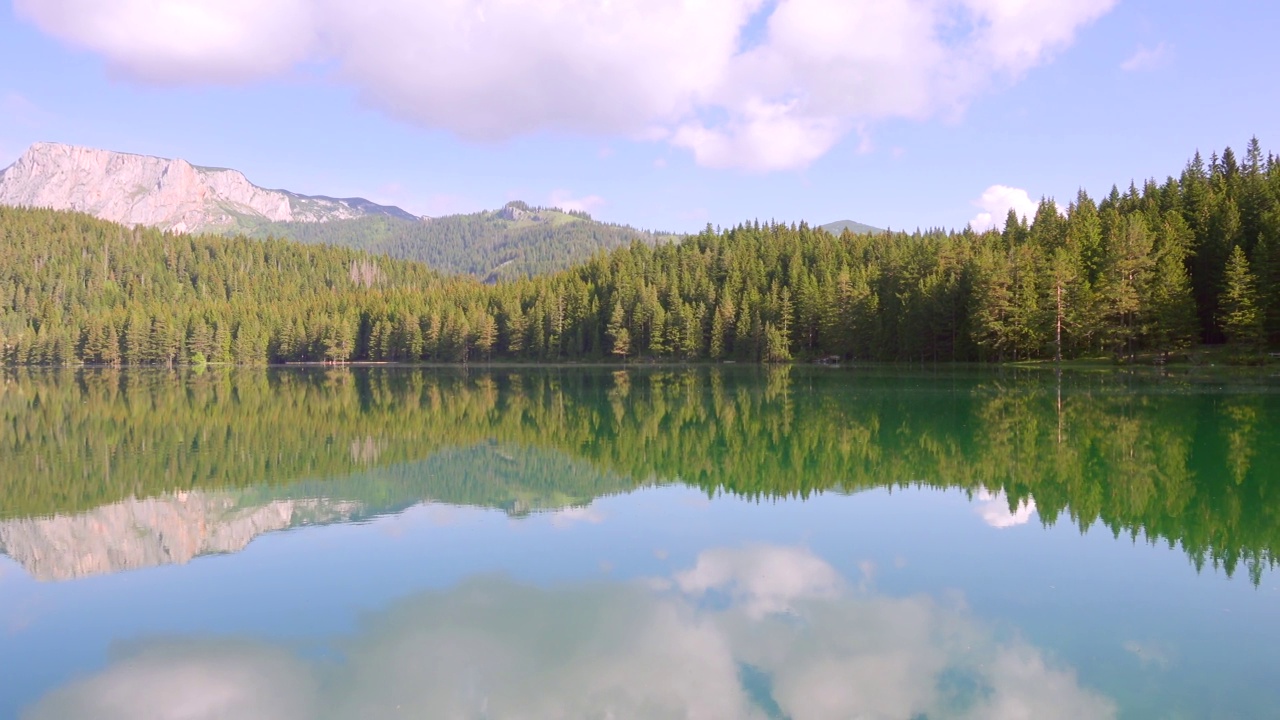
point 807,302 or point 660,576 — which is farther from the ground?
point 807,302

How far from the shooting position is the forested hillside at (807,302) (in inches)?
2660

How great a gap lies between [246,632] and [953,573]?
10746 mm

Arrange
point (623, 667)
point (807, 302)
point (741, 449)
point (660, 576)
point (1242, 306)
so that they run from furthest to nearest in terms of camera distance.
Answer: point (807, 302), point (1242, 306), point (741, 449), point (660, 576), point (623, 667)

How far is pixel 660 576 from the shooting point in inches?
565

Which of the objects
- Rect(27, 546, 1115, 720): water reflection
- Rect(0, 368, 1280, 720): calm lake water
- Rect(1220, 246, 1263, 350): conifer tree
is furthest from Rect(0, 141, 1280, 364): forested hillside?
Rect(27, 546, 1115, 720): water reflection

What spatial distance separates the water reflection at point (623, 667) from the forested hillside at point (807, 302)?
58628 mm

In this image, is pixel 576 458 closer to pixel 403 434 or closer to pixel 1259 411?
pixel 403 434

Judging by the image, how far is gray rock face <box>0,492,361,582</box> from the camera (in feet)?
53.1

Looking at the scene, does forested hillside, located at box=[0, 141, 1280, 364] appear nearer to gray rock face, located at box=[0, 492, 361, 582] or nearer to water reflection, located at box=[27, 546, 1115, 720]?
water reflection, located at box=[27, 546, 1115, 720]

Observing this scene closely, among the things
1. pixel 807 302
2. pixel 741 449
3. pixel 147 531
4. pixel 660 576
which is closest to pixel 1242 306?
pixel 741 449

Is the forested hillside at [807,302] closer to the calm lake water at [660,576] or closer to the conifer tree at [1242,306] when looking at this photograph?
the conifer tree at [1242,306]

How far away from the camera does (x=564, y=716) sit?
9.38 metres

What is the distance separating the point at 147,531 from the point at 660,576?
1145 centimetres

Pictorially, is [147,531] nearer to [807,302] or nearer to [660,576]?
[660,576]
